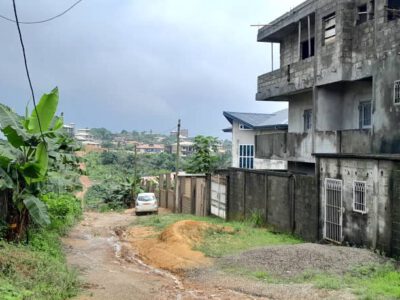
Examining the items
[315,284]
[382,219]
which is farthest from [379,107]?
[315,284]

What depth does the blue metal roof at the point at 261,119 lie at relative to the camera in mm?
35094

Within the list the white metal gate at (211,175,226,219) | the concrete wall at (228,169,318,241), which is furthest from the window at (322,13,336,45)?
the white metal gate at (211,175,226,219)

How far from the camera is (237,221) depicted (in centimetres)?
2038

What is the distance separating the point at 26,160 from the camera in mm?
11750

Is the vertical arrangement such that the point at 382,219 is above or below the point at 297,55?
below

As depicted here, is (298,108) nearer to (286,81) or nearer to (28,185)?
(286,81)

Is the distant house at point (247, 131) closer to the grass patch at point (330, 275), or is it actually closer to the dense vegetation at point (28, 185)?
the grass patch at point (330, 275)

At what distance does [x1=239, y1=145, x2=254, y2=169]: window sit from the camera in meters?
38.5

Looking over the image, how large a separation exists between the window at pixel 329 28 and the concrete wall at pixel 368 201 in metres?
6.32

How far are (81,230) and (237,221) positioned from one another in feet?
24.2

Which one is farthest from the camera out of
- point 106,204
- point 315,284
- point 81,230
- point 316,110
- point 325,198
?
point 106,204

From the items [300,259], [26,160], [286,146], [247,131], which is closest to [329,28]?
[286,146]

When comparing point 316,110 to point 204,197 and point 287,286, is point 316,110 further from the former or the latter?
point 287,286

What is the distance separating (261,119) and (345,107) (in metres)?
20.5
